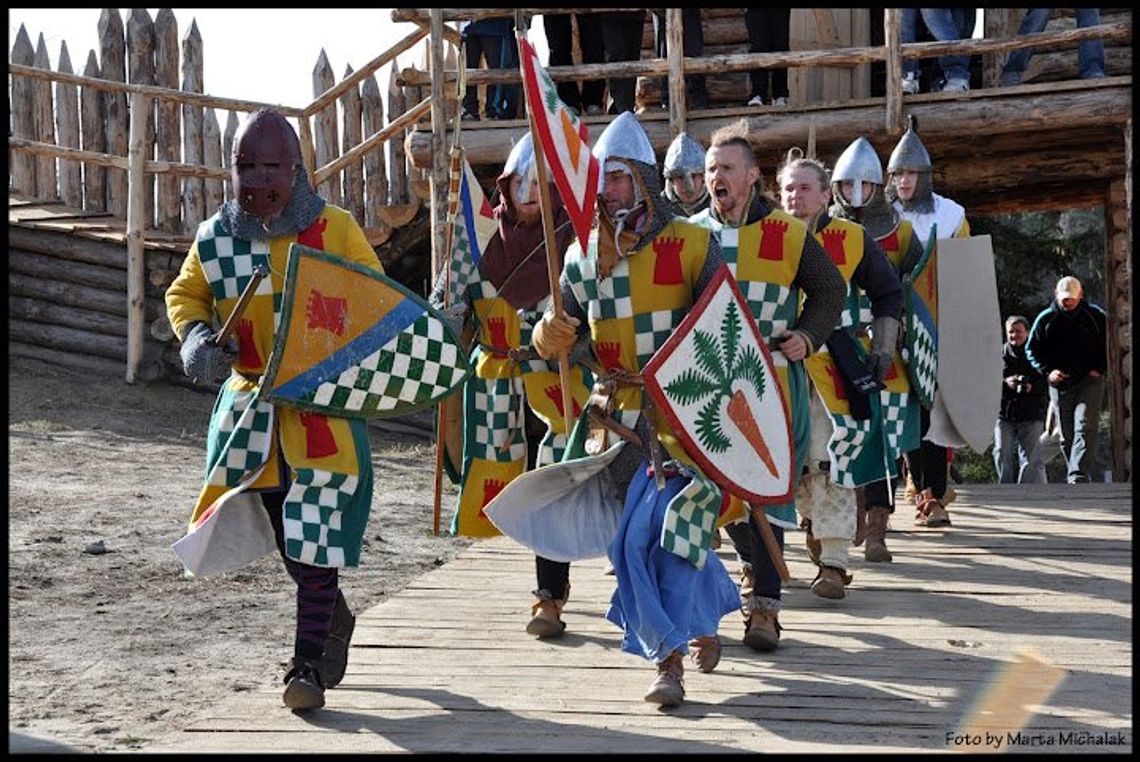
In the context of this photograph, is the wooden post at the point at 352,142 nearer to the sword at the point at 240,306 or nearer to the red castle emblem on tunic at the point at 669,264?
the red castle emblem on tunic at the point at 669,264

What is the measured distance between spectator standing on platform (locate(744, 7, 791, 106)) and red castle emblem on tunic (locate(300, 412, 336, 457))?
7992 mm

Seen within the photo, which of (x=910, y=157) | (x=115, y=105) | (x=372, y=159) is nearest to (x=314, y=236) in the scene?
(x=910, y=157)

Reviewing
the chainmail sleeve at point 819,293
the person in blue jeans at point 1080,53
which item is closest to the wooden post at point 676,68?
the person in blue jeans at point 1080,53

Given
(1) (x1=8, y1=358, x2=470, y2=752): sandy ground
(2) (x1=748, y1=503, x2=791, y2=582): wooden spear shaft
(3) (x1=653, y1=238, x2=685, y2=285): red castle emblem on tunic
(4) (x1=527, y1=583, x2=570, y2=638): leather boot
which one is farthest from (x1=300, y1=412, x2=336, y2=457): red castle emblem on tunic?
(4) (x1=527, y1=583, x2=570, y2=638): leather boot

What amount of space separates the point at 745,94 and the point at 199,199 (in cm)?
436

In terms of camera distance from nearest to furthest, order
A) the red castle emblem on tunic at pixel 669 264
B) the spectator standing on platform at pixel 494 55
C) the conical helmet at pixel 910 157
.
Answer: the red castle emblem on tunic at pixel 669 264 < the conical helmet at pixel 910 157 < the spectator standing on platform at pixel 494 55

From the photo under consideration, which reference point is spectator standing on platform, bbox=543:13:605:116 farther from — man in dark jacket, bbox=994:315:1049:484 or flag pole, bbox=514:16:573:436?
flag pole, bbox=514:16:573:436

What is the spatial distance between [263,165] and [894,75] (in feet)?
24.6

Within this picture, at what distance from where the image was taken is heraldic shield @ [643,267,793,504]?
5035mm

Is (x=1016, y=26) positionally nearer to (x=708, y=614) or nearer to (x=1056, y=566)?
(x=1056, y=566)

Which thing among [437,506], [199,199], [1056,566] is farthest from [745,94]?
[437,506]

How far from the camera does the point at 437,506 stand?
6.68 metres

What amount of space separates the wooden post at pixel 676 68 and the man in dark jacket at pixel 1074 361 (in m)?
2.63

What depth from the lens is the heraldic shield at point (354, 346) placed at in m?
4.86
